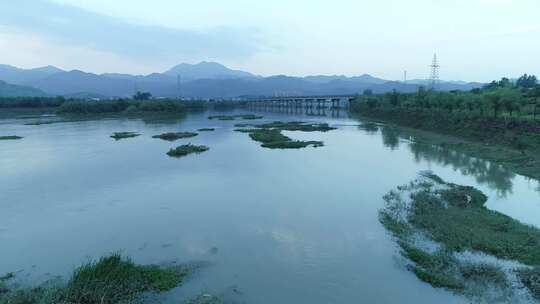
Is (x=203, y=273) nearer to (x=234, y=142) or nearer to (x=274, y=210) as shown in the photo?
(x=274, y=210)

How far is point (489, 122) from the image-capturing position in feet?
98.7

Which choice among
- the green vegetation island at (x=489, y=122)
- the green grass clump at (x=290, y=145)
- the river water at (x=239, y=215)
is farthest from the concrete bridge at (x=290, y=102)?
the river water at (x=239, y=215)

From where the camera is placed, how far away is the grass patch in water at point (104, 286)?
7230mm

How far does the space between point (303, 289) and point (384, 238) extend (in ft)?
13.1

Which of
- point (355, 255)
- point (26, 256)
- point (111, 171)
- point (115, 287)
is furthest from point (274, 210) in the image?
point (111, 171)

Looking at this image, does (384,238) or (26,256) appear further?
(384,238)

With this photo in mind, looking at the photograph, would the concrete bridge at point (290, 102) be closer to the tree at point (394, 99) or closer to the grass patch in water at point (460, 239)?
the tree at point (394, 99)

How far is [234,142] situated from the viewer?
105 feet

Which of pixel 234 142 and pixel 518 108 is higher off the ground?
pixel 518 108

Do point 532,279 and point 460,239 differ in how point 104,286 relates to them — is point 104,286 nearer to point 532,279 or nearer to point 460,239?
point 460,239

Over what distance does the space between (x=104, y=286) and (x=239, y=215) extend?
20.1 feet

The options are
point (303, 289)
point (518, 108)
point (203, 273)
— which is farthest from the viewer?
point (518, 108)

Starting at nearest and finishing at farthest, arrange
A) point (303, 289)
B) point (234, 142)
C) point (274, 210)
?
point (303, 289), point (274, 210), point (234, 142)

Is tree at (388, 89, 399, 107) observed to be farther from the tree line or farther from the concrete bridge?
the concrete bridge
